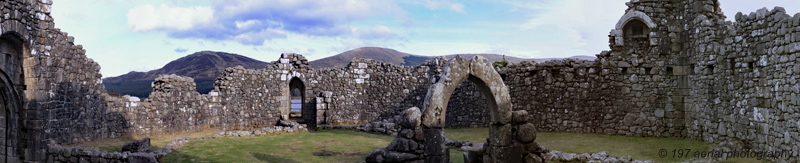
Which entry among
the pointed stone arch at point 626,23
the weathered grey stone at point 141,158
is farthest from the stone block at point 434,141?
the pointed stone arch at point 626,23

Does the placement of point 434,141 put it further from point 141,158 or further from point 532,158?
point 141,158

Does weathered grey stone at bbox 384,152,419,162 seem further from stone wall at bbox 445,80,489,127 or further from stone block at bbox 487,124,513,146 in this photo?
stone wall at bbox 445,80,489,127

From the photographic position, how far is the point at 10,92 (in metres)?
11.3

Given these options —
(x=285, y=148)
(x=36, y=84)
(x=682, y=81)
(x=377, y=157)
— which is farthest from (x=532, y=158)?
(x=36, y=84)

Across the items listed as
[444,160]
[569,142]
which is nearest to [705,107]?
[569,142]

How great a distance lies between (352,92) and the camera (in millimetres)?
21125

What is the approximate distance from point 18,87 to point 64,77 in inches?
47.2

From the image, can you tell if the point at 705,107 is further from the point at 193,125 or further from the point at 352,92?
the point at 193,125

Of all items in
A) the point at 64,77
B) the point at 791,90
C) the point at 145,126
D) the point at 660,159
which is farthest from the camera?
the point at 145,126

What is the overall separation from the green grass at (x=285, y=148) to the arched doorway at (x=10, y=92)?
130 inches

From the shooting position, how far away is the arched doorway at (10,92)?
36.2 feet

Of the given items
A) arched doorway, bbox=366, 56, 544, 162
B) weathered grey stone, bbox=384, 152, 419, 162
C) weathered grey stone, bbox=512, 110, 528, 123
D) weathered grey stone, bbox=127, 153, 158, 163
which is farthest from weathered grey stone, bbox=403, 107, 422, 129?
weathered grey stone, bbox=127, 153, 158, 163

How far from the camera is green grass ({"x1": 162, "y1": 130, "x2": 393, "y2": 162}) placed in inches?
470

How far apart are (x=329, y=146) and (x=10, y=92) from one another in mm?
7154
